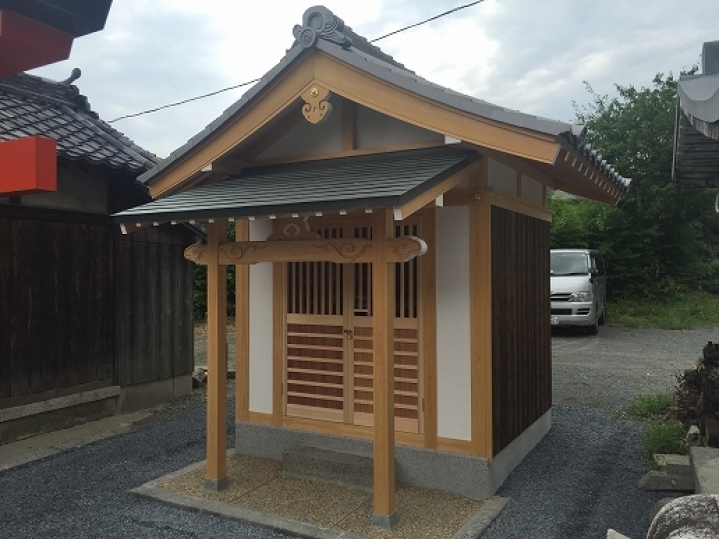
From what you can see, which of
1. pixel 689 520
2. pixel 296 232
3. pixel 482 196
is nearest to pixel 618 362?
pixel 482 196

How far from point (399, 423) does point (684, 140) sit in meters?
3.31

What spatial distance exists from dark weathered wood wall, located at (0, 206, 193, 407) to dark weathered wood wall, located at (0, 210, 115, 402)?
1 cm

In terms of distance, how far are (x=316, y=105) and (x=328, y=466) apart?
3.21 m

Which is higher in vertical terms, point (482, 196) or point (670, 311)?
point (482, 196)

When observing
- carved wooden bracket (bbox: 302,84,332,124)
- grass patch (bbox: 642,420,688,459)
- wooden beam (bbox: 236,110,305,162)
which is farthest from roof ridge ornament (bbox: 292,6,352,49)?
grass patch (bbox: 642,420,688,459)

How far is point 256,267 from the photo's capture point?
6.16 metres

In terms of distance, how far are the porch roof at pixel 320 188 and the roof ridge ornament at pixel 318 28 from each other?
108 cm

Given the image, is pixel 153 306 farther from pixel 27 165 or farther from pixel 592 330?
pixel 592 330

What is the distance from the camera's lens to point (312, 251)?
466cm

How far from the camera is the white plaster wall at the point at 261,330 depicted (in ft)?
19.9

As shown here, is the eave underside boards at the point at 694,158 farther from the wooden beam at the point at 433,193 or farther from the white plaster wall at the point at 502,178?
the wooden beam at the point at 433,193

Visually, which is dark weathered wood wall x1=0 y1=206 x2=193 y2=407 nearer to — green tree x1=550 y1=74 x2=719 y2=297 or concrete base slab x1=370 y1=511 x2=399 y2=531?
concrete base slab x1=370 y1=511 x2=399 y2=531

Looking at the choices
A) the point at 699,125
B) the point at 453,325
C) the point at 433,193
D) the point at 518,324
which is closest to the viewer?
the point at 699,125

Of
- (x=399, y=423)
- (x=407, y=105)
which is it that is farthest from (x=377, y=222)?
(x=399, y=423)
